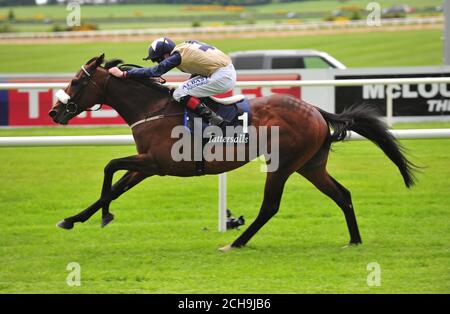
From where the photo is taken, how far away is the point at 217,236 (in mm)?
7062

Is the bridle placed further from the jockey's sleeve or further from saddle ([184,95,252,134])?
saddle ([184,95,252,134])

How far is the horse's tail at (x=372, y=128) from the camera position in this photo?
6820 mm

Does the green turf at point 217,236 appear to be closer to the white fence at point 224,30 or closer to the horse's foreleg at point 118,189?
the horse's foreleg at point 118,189

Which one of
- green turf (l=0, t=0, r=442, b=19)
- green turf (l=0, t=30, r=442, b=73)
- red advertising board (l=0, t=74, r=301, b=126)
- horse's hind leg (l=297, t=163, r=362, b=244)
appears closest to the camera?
horse's hind leg (l=297, t=163, r=362, b=244)

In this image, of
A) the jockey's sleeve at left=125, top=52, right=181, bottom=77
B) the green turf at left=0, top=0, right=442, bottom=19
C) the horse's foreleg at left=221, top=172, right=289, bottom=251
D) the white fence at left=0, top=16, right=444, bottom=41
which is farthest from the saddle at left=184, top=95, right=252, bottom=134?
the green turf at left=0, top=0, right=442, bottom=19

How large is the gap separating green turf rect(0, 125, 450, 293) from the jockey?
1.07 metres

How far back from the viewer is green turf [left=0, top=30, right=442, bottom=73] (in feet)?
85.3

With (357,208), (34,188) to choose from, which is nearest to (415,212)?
(357,208)

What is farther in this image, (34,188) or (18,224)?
(34,188)

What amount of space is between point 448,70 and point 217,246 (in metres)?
7.65

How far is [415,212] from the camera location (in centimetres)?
776

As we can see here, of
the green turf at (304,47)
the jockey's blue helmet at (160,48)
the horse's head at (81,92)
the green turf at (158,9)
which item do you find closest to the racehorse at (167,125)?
the horse's head at (81,92)
